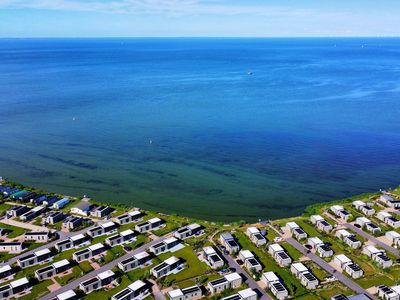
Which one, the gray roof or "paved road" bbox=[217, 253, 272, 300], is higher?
the gray roof

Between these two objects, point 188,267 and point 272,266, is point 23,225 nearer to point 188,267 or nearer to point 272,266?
point 188,267

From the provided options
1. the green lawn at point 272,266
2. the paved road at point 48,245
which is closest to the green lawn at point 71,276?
the paved road at point 48,245

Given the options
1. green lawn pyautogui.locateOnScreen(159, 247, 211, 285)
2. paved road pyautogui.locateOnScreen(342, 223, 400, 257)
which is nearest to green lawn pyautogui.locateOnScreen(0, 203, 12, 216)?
green lawn pyautogui.locateOnScreen(159, 247, 211, 285)

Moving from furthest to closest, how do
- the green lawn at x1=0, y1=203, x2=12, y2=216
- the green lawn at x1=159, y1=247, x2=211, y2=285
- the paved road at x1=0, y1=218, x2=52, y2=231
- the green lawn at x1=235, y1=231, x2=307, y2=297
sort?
Answer: the green lawn at x1=0, y1=203, x2=12, y2=216 → the paved road at x1=0, y1=218, x2=52, y2=231 → the green lawn at x1=159, y1=247, x2=211, y2=285 → the green lawn at x1=235, y1=231, x2=307, y2=297

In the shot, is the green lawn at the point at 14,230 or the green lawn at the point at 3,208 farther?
the green lawn at the point at 3,208

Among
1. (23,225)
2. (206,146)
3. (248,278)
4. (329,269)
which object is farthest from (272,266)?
(206,146)

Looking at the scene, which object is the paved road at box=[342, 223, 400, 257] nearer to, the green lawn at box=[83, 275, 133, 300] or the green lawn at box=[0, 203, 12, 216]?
the green lawn at box=[83, 275, 133, 300]

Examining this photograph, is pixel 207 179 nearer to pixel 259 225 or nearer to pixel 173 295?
pixel 259 225

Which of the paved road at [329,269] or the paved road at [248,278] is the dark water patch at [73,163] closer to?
the paved road at [248,278]
